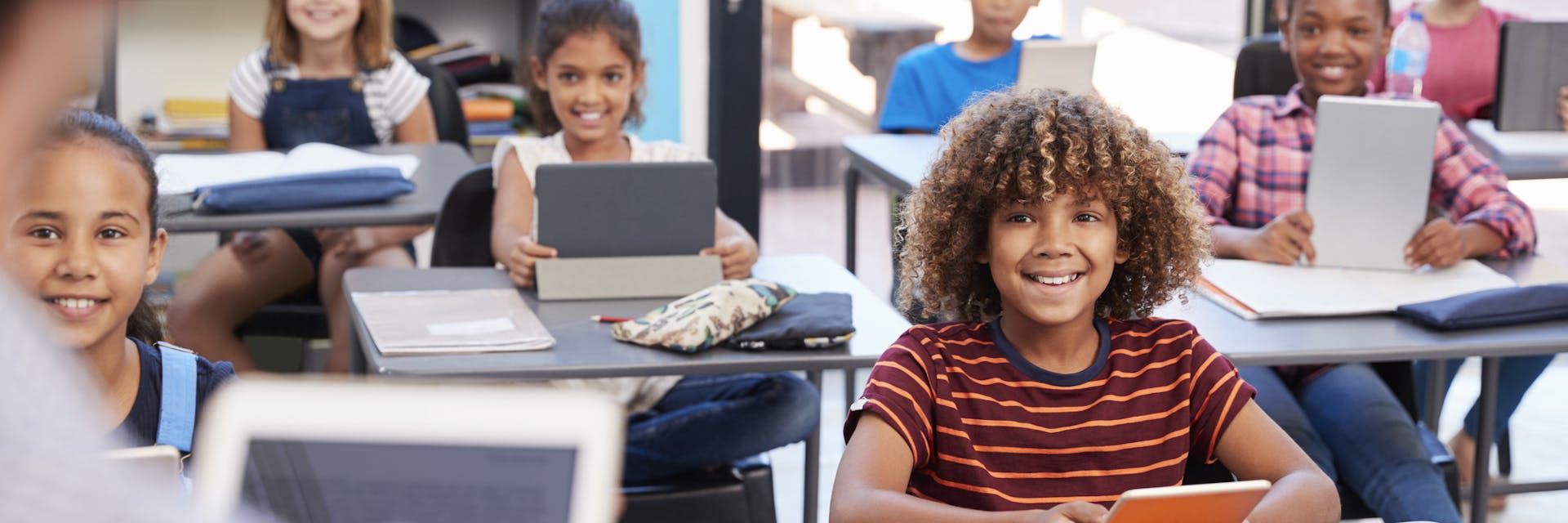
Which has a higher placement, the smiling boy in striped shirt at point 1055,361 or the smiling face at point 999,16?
the smiling face at point 999,16

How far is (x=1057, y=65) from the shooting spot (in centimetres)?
267

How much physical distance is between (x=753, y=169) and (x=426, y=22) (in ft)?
3.12

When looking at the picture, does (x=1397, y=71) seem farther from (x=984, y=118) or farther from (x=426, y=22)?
(x=426, y=22)

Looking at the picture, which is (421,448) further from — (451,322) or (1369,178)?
(1369,178)

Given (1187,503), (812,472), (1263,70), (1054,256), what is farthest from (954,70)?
(1187,503)

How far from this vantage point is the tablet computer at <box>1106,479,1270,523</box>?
3.84 feet

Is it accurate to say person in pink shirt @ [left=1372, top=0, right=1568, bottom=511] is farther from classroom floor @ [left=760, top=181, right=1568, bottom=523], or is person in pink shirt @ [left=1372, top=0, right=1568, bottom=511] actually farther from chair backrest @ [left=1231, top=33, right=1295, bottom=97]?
chair backrest @ [left=1231, top=33, right=1295, bottom=97]

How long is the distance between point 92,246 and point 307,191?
102cm

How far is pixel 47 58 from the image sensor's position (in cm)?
29

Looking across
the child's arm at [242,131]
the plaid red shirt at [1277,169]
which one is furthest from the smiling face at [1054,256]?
the child's arm at [242,131]

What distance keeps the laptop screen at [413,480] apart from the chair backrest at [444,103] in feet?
9.27

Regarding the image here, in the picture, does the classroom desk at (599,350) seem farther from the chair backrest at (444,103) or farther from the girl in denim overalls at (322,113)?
the chair backrest at (444,103)

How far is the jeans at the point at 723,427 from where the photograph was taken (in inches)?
84.1

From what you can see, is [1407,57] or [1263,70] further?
[1407,57]
